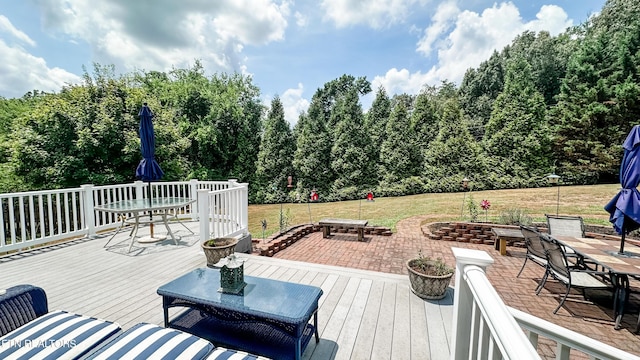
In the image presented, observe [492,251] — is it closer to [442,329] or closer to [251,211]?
[442,329]

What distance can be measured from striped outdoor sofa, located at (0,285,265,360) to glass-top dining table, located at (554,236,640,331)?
4.39 m

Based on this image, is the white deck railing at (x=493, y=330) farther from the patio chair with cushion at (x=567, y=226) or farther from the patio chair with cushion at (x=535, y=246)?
the patio chair with cushion at (x=567, y=226)

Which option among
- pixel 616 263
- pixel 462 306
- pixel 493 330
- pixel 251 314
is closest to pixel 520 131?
pixel 616 263

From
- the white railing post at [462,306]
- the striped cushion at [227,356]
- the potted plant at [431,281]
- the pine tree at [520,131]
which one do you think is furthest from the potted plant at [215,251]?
the pine tree at [520,131]

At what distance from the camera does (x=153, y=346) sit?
1459 mm

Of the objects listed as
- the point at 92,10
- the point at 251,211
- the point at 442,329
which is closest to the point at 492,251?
the point at 442,329

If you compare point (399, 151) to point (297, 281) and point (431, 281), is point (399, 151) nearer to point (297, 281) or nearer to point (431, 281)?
point (431, 281)

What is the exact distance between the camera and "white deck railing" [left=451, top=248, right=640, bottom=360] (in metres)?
0.83

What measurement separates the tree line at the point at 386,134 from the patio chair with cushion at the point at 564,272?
9758 mm

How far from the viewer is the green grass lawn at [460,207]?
8734 mm

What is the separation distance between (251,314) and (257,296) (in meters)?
0.22

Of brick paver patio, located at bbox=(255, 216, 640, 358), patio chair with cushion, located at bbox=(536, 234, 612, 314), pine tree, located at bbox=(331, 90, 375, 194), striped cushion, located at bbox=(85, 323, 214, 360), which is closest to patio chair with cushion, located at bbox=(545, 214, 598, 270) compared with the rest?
brick paver patio, located at bbox=(255, 216, 640, 358)

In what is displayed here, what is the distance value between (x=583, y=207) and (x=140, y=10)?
1601 cm

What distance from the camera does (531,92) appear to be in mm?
13602
